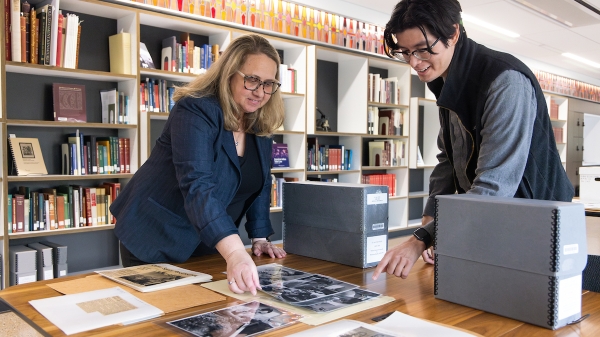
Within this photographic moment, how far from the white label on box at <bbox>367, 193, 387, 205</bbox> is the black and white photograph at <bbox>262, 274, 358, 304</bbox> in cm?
29

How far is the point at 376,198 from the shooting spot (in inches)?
61.6

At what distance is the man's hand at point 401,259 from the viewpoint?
4.36 feet

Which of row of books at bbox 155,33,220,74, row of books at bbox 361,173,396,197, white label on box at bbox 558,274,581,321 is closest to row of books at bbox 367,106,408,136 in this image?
row of books at bbox 361,173,396,197

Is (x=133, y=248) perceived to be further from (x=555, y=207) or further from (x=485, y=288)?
(x=555, y=207)

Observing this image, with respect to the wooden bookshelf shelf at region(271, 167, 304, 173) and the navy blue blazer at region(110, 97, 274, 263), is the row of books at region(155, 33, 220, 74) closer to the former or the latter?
the wooden bookshelf shelf at region(271, 167, 304, 173)

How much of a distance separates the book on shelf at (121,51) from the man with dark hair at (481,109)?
2777mm

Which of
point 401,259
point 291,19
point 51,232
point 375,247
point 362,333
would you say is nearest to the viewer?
point 362,333

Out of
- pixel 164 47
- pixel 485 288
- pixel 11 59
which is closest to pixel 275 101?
pixel 485 288

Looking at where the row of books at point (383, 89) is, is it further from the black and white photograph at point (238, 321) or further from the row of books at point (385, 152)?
the black and white photograph at point (238, 321)

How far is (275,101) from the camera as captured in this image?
1.88m

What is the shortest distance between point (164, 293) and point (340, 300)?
1.44ft

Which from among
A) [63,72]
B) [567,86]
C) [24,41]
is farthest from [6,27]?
[567,86]

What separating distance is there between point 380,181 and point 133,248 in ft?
14.8

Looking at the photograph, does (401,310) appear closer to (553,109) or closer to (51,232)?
(51,232)
